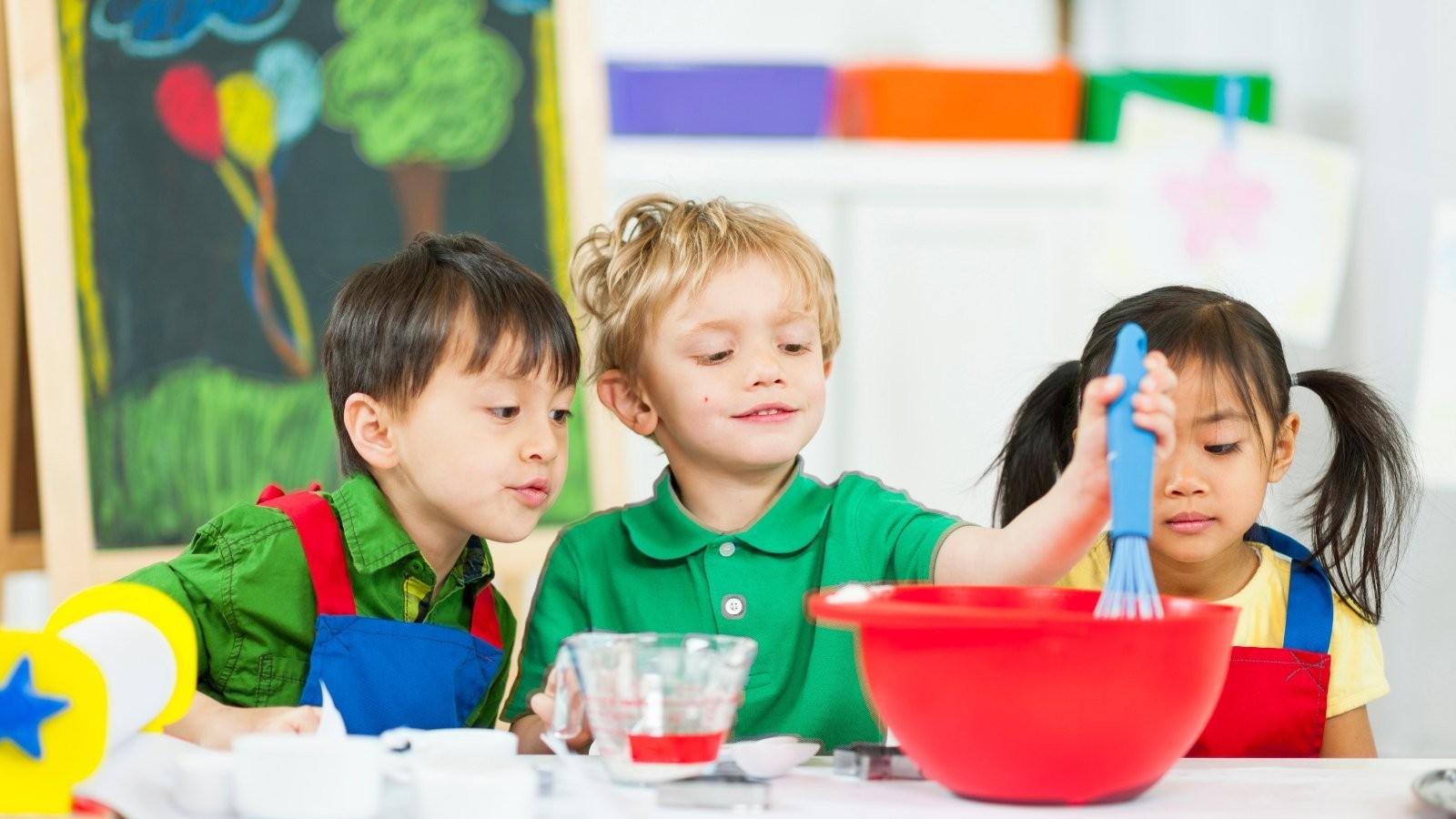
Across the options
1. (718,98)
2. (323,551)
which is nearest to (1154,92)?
(718,98)

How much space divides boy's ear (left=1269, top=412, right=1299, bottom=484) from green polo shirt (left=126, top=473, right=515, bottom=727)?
26.3 inches

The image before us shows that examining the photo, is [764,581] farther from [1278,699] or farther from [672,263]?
[1278,699]

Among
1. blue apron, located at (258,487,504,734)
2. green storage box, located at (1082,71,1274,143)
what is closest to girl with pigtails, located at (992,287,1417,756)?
blue apron, located at (258,487,504,734)

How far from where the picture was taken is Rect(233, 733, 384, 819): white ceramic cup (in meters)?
0.63

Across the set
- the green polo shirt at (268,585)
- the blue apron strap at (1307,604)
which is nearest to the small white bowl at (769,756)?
the green polo shirt at (268,585)

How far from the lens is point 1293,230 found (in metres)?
2.29

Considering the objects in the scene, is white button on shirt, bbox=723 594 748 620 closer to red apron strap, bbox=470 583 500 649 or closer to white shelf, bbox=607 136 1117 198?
red apron strap, bbox=470 583 500 649

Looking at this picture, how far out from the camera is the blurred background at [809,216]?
1.76 metres

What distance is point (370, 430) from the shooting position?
3.64 ft

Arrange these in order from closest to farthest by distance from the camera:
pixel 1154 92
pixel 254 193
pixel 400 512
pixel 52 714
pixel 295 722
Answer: pixel 52 714
pixel 295 722
pixel 400 512
pixel 254 193
pixel 1154 92

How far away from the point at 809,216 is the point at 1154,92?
635 millimetres

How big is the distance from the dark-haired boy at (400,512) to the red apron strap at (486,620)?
0.02 meters

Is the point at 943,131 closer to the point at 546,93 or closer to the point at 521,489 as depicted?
the point at 546,93

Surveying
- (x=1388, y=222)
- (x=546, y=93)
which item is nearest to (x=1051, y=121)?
(x=1388, y=222)
